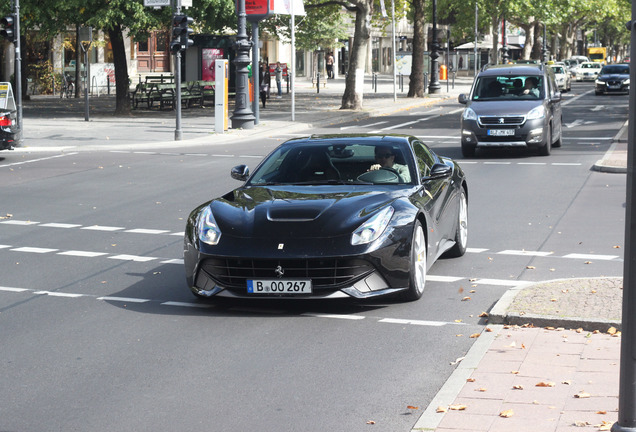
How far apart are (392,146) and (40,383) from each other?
14.5 ft

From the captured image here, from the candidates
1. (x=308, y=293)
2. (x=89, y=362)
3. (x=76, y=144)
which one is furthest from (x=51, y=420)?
(x=76, y=144)

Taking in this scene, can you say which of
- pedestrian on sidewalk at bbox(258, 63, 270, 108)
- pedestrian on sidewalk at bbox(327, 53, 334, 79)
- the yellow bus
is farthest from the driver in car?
the yellow bus

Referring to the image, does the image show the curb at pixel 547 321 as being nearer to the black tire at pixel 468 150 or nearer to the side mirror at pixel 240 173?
the side mirror at pixel 240 173

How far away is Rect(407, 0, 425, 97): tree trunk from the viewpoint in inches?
1970

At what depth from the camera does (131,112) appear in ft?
129

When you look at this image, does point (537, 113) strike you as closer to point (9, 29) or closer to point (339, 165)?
point (9, 29)

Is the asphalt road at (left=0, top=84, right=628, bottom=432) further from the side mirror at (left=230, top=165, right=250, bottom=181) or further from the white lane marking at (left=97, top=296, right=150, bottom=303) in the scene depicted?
the side mirror at (left=230, top=165, right=250, bottom=181)

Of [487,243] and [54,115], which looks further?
[54,115]

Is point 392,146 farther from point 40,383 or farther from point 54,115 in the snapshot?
point 54,115

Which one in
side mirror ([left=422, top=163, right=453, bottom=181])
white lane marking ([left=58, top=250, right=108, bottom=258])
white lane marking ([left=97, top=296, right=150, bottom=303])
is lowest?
white lane marking ([left=97, top=296, right=150, bottom=303])

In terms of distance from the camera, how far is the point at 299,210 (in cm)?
851

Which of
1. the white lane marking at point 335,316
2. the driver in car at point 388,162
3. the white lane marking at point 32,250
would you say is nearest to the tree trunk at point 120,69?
the white lane marking at point 32,250

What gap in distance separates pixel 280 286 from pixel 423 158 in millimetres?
2643

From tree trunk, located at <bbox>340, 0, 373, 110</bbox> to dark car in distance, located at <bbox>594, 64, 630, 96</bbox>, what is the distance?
17898mm
